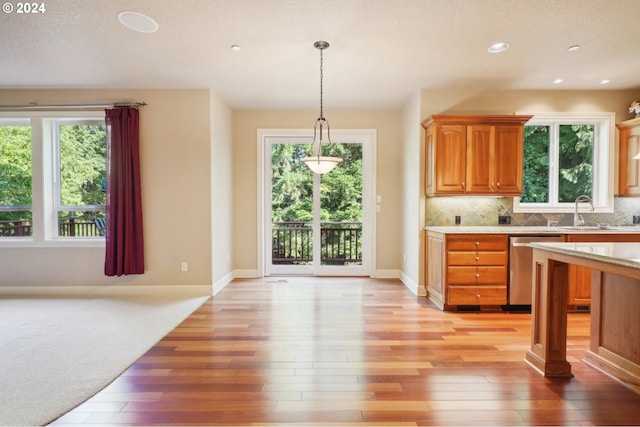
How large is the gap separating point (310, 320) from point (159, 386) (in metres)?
1.54

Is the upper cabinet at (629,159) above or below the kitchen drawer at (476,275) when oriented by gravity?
above

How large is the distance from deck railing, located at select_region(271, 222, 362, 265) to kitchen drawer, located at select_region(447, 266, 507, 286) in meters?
1.97

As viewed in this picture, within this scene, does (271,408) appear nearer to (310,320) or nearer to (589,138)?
(310,320)

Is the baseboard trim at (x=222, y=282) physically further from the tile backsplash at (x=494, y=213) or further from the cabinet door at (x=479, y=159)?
the cabinet door at (x=479, y=159)

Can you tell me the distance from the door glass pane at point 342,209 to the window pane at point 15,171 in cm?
407

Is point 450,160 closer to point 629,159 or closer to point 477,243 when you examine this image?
point 477,243

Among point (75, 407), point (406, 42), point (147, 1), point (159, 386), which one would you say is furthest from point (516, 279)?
point (147, 1)

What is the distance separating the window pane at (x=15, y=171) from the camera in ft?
14.4

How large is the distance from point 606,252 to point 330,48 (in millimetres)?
2691

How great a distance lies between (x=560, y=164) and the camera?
4.44 meters

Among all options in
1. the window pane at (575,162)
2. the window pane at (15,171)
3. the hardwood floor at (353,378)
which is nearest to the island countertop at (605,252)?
the hardwood floor at (353,378)

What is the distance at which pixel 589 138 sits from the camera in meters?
4.40

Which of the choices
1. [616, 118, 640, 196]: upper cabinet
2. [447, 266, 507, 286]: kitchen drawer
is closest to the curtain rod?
[447, 266, 507, 286]: kitchen drawer

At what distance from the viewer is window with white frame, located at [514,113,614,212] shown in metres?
4.35
